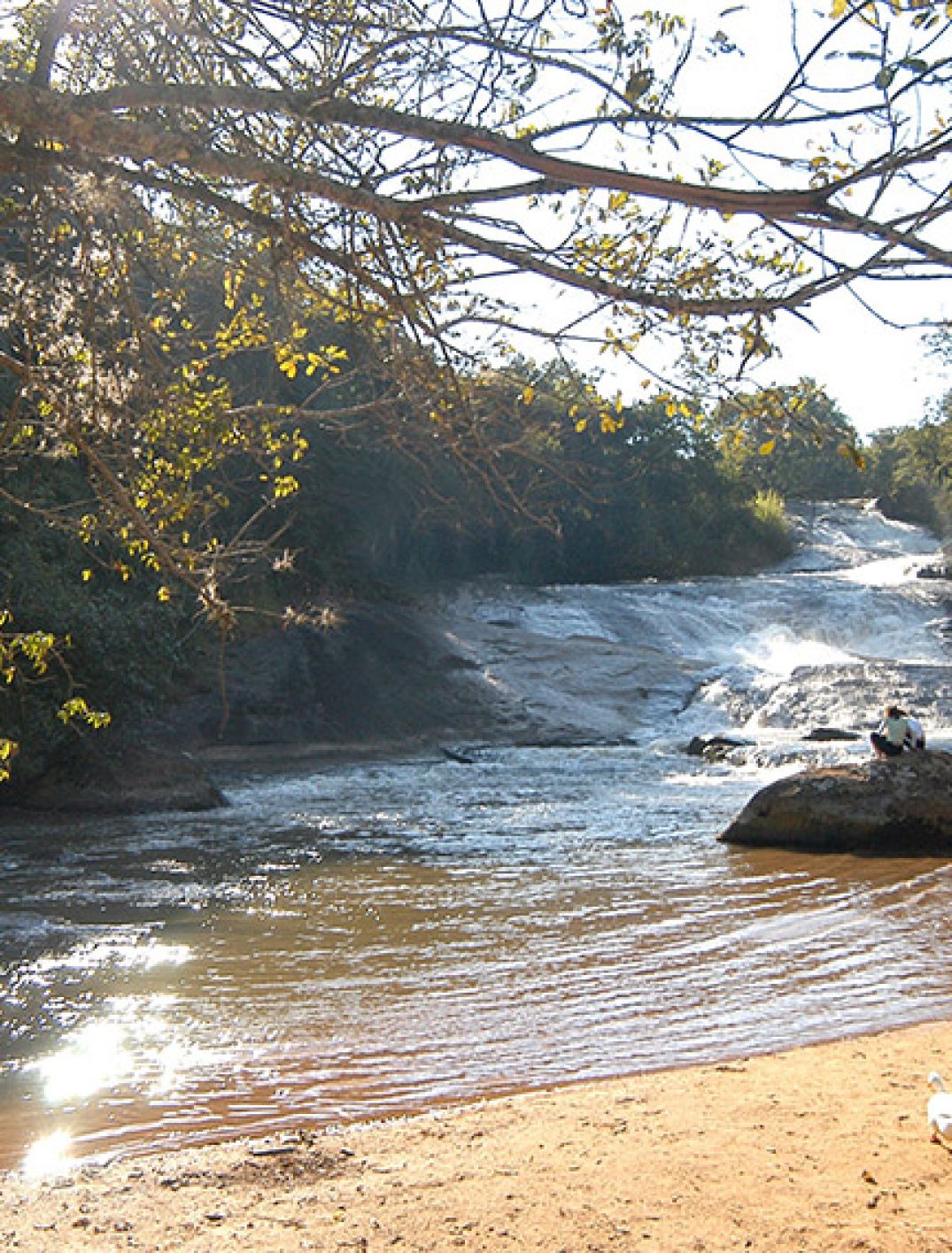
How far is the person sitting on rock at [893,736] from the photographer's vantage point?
13672 mm

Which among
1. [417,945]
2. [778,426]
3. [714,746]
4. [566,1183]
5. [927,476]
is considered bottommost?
[714,746]

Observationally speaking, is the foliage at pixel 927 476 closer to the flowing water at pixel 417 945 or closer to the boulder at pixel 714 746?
the boulder at pixel 714 746

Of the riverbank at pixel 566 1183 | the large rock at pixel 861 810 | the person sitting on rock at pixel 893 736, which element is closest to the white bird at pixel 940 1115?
the riverbank at pixel 566 1183

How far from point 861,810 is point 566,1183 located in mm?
8228

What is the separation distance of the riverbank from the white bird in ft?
0.25

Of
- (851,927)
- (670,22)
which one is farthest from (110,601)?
(670,22)

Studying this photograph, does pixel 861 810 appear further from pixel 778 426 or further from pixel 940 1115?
pixel 778 426

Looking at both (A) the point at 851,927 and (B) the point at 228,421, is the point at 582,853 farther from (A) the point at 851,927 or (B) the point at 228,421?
(B) the point at 228,421

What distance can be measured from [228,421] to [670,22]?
7.28 feet

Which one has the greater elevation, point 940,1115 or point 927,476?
point 927,476

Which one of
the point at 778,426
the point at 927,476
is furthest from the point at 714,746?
the point at 927,476

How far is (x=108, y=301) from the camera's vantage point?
5680mm

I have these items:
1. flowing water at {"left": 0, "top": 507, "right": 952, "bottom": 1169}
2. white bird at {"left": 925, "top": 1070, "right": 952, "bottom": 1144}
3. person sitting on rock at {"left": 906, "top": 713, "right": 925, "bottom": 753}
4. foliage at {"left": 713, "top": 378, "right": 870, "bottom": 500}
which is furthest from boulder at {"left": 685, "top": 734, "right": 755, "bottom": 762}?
foliage at {"left": 713, "top": 378, "right": 870, "bottom": 500}

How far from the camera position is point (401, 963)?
8.23 meters
